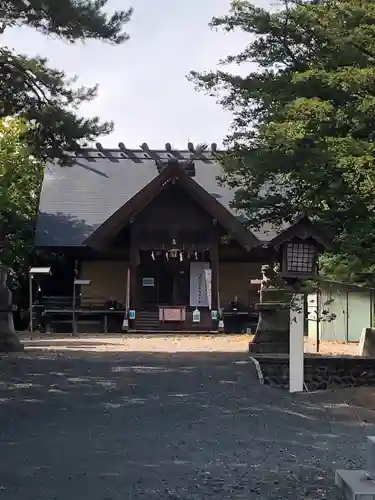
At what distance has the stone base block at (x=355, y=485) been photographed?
454cm

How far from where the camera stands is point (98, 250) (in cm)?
2277

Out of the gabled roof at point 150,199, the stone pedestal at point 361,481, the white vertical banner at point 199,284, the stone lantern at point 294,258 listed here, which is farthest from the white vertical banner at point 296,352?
the white vertical banner at point 199,284

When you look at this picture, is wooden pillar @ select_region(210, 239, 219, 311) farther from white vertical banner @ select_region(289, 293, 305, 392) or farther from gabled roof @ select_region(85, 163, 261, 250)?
white vertical banner @ select_region(289, 293, 305, 392)

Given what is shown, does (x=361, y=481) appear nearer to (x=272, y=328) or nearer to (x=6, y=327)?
(x=272, y=328)

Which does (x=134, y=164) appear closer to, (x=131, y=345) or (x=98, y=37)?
(x=131, y=345)

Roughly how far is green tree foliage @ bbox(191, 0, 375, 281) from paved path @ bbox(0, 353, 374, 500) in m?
2.01

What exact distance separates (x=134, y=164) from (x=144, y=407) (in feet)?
66.7

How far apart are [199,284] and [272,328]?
9531 millimetres

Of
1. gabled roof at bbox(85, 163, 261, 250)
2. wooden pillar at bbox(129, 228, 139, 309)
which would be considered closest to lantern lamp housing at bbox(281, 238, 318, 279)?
gabled roof at bbox(85, 163, 261, 250)

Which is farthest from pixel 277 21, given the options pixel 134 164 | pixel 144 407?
pixel 134 164

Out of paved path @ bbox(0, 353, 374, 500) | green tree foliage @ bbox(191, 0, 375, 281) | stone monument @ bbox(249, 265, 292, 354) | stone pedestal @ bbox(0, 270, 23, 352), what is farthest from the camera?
stone pedestal @ bbox(0, 270, 23, 352)

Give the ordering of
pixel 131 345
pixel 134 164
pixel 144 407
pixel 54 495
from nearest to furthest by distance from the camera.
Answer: pixel 54 495
pixel 144 407
pixel 131 345
pixel 134 164

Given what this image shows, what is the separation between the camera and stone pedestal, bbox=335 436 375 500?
179 inches

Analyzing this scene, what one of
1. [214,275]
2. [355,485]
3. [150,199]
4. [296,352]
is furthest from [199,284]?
[355,485]
